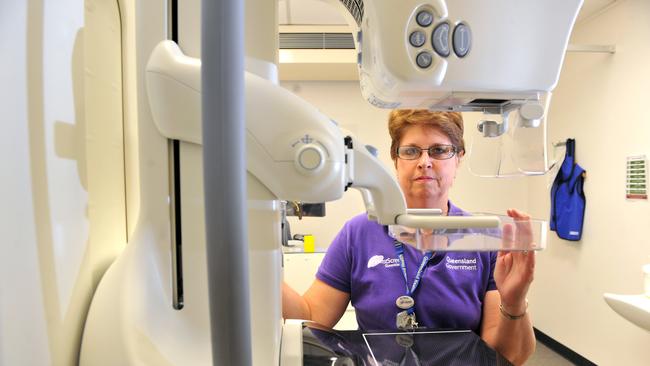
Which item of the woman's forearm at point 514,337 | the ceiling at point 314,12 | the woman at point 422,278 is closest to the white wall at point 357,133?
the ceiling at point 314,12

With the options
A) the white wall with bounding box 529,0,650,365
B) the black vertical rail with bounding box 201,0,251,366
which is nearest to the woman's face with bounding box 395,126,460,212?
the black vertical rail with bounding box 201,0,251,366

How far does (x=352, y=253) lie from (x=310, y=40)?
2706 millimetres

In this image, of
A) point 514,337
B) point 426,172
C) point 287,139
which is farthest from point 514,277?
point 287,139

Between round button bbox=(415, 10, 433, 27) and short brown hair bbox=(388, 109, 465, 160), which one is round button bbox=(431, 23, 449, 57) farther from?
short brown hair bbox=(388, 109, 465, 160)

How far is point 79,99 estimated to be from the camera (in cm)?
45

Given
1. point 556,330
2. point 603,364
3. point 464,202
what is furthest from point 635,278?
point 464,202

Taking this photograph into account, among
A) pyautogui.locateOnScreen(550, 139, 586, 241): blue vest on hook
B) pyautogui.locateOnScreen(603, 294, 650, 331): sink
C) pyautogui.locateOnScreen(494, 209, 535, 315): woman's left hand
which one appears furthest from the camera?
pyautogui.locateOnScreen(550, 139, 586, 241): blue vest on hook

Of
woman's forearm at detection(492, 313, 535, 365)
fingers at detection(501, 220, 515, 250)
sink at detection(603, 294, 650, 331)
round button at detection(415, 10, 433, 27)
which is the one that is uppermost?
round button at detection(415, 10, 433, 27)

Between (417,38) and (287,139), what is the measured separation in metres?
0.19

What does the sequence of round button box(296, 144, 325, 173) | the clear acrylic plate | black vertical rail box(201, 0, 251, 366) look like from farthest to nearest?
the clear acrylic plate
round button box(296, 144, 325, 173)
black vertical rail box(201, 0, 251, 366)

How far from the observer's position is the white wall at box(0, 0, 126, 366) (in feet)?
1.12

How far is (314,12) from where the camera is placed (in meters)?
3.16

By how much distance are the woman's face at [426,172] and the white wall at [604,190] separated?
7.23ft

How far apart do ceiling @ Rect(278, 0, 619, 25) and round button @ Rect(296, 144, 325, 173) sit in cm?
253
